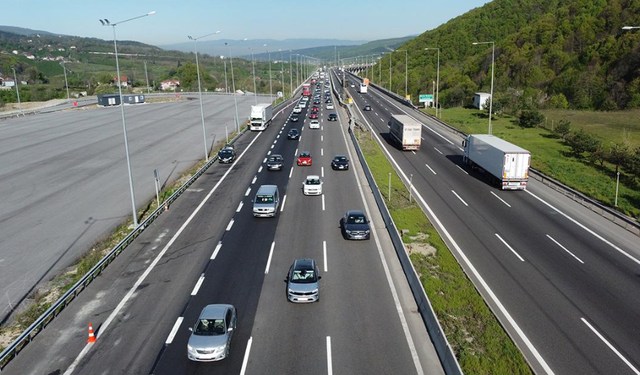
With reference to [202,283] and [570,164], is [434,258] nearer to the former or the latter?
[202,283]

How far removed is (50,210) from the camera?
→ 122 ft

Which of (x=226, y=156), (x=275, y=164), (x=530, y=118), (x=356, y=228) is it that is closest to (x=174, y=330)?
(x=356, y=228)

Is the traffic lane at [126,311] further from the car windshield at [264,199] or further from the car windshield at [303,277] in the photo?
the car windshield at [303,277]

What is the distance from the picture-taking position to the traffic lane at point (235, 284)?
644 inches

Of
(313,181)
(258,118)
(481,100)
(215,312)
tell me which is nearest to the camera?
(215,312)

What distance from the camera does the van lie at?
31453 mm

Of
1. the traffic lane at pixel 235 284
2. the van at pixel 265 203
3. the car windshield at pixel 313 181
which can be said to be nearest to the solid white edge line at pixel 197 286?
the traffic lane at pixel 235 284

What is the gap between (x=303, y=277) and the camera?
21062 millimetres

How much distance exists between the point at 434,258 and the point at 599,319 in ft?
26.8

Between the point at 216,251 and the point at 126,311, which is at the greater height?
the point at 216,251

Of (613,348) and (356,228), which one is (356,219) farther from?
(613,348)

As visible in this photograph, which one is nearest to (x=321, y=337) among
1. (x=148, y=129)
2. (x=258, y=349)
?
(x=258, y=349)

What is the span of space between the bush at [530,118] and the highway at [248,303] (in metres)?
47.3

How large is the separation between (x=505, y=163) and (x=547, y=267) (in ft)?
49.1
